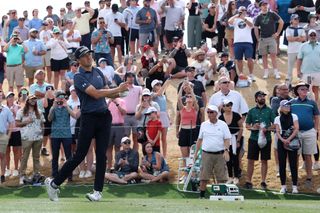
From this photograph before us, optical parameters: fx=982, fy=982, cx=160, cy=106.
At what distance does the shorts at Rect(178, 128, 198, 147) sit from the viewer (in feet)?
74.1

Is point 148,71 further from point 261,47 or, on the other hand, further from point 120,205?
point 120,205

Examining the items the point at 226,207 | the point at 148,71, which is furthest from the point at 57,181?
the point at 148,71

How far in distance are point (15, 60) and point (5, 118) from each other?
5389 millimetres

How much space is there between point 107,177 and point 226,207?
7776 mm

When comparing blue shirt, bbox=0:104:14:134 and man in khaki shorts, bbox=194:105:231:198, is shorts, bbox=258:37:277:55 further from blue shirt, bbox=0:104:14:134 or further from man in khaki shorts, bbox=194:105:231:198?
man in khaki shorts, bbox=194:105:231:198

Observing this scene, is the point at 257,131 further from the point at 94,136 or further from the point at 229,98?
the point at 94,136

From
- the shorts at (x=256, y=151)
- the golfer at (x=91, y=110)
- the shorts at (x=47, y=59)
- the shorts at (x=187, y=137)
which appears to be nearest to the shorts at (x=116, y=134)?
the shorts at (x=187, y=137)

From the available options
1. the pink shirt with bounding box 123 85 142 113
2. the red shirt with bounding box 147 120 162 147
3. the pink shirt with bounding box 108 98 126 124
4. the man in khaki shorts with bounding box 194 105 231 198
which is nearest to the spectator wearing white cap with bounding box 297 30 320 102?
the pink shirt with bounding box 123 85 142 113

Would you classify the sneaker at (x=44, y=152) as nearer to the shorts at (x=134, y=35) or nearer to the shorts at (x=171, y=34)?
the shorts at (x=134, y=35)

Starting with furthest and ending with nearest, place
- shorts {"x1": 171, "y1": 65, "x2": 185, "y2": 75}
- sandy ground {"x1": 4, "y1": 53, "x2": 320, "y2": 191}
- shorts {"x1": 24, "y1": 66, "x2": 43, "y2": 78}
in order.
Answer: shorts {"x1": 24, "y1": 66, "x2": 43, "y2": 78}
shorts {"x1": 171, "y1": 65, "x2": 185, "y2": 75}
sandy ground {"x1": 4, "y1": 53, "x2": 320, "y2": 191}

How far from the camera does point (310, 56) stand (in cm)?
2553

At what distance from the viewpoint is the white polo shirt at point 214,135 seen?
19747 mm

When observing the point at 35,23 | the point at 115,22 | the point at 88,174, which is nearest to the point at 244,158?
the point at 88,174

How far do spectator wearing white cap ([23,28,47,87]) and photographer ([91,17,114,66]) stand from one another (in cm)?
154
